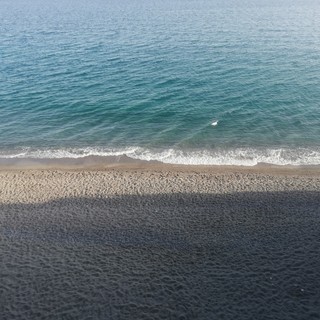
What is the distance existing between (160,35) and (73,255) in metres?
63.8

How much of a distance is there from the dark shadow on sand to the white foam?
691 cm

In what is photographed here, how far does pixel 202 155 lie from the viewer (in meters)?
38.0

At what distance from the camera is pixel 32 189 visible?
3250cm

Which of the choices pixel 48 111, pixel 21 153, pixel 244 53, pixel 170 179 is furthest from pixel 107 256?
pixel 244 53

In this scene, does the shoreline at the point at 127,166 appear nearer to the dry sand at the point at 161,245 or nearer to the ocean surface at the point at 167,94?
the dry sand at the point at 161,245

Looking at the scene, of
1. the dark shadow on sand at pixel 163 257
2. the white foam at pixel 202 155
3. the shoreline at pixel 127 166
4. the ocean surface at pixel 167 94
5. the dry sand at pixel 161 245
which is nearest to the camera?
the dark shadow on sand at pixel 163 257

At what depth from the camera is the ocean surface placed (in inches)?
1565

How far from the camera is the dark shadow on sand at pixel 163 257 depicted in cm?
2108

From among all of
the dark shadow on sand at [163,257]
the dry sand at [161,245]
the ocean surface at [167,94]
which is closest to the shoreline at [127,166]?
the dry sand at [161,245]

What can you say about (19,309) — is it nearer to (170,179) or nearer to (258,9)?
(170,179)

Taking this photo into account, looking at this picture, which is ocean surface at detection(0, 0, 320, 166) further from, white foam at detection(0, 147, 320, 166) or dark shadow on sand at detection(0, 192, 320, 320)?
dark shadow on sand at detection(0, 192, 320, 320)

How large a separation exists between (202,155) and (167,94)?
15078 mm

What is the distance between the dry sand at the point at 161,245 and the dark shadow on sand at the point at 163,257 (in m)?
0.07

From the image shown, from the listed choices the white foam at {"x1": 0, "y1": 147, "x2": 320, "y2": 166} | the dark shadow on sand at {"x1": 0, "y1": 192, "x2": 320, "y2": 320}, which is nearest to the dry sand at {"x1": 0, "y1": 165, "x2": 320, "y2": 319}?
the dark shadow on sand at {"x1": 0, "y1": 192, "x2": 320, "y2": 320}
